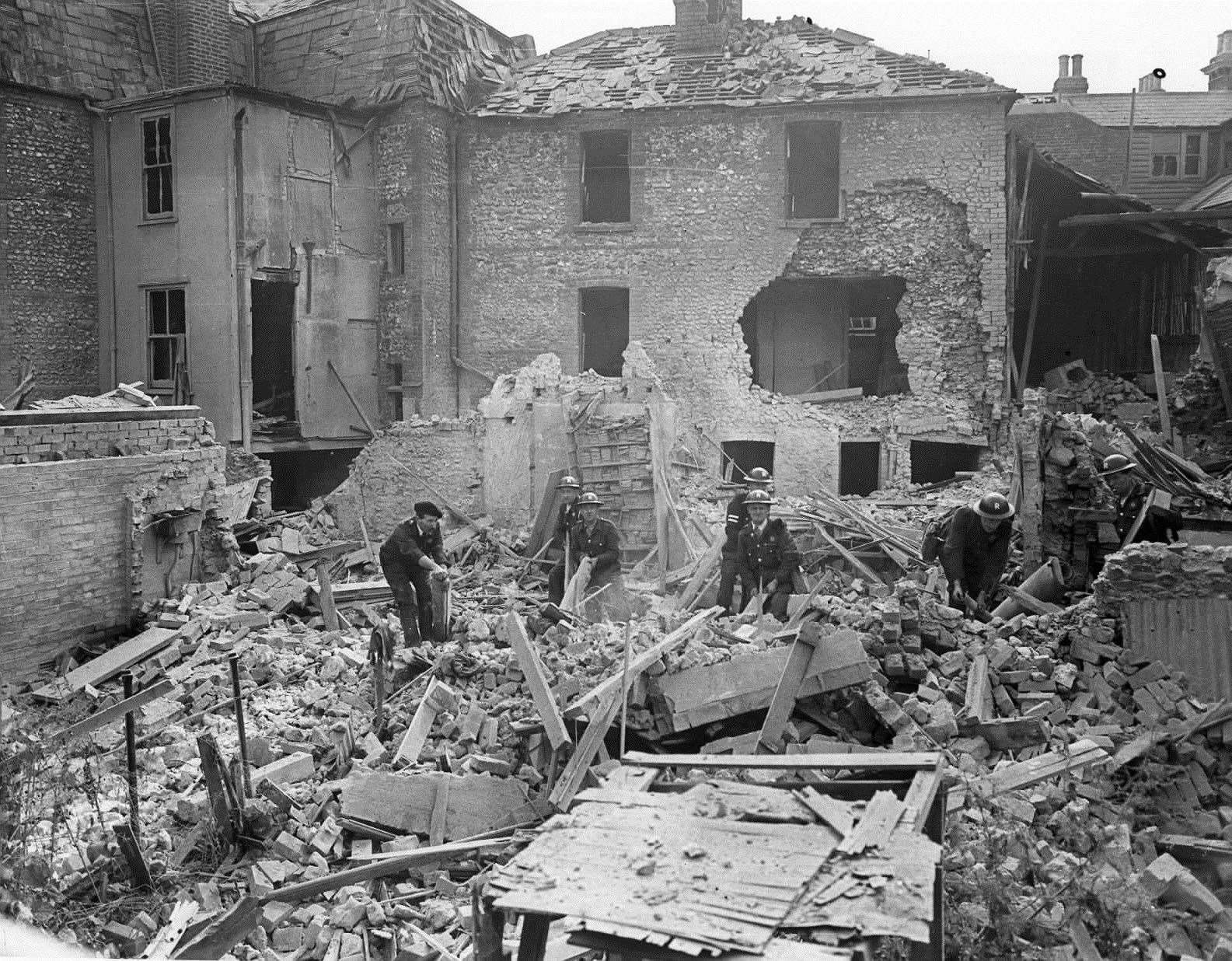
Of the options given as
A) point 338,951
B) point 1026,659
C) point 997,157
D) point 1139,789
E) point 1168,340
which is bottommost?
point 338,951

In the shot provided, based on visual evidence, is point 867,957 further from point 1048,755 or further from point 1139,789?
point 1139,789

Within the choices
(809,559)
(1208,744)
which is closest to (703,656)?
(1208,744)

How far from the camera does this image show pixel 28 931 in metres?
5.41

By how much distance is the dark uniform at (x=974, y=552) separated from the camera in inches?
406

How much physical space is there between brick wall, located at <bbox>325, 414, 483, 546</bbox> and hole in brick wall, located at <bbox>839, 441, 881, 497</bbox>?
685 cm

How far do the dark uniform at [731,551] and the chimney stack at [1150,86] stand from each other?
793 inches

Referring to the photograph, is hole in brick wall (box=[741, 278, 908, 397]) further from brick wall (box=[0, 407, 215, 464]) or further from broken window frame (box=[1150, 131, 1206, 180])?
brick wall (box=[0, 407, 215, 464])

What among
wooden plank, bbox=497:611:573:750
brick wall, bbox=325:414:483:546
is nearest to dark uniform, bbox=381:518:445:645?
wooden plank, bbox=497:611:573:750

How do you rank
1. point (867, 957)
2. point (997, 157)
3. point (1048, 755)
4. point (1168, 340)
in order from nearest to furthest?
1. point (867, 957)
2. point (1048, 755)
3. point (997, 157)
4. point (1168, 340)

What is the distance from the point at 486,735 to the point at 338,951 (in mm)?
2017

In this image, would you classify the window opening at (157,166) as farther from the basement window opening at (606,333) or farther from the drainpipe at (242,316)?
the basement window opening at (606,333)

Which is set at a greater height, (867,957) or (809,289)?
(809,289)

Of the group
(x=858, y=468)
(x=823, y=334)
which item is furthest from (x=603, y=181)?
(x=858, y=468)

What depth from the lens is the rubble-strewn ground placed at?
629cm
